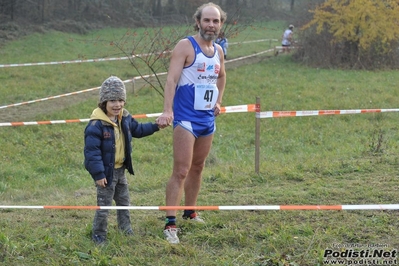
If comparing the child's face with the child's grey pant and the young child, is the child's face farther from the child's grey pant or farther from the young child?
the child's grey pant

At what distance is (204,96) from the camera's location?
5016 millimetres

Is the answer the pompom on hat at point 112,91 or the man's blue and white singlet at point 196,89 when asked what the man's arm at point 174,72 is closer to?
the man's blue and white singlet at point 196,89


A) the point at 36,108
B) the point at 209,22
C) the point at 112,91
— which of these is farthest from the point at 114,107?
the point at 36,108

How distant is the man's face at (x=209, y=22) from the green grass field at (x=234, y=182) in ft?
5.49

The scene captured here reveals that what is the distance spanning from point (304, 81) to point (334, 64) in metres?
4.96

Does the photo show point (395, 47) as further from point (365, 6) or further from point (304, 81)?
point (304, 81)

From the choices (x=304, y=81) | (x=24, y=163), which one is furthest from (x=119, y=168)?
(x=304, y=81)

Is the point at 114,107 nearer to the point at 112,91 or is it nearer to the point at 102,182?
the point at 112,91

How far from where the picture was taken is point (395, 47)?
2361cm

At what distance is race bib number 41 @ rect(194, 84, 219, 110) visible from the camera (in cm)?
500

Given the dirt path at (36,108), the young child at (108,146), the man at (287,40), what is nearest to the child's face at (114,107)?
the young child at (108,146)

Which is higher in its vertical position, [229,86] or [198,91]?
[198,91]

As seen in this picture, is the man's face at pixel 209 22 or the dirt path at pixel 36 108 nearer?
the man's face at pixel 209 22

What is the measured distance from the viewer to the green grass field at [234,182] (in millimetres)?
4633
